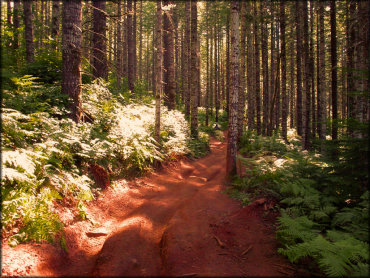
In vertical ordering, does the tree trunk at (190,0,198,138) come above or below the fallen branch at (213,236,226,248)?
above

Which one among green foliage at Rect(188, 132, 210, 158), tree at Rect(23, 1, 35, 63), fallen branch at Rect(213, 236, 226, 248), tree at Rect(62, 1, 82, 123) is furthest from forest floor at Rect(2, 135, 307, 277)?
tree at Rect(23, 1, 35, 63)

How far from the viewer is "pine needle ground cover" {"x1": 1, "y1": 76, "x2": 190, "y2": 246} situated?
161 inches

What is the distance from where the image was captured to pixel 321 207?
5.32 m

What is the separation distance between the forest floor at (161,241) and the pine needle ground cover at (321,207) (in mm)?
397

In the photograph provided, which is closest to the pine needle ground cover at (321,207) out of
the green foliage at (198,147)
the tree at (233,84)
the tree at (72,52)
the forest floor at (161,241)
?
the forest floor at (161,241)

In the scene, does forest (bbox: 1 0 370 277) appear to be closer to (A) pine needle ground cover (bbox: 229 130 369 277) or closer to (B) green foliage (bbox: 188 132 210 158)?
(A) pine needle ground cover (bbox: 229 130 369 277)

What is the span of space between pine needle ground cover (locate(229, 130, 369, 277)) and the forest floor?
0.40m

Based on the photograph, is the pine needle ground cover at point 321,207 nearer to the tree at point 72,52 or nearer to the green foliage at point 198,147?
the green foliage at point 198,147

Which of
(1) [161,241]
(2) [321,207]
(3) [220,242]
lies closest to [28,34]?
(1) [161,241]

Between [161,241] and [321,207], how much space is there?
12.2 feet

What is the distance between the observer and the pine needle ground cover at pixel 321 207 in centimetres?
365

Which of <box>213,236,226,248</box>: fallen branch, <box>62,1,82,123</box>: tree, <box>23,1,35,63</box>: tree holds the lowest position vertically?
<box>213,236,226,248</box>: fallen branch

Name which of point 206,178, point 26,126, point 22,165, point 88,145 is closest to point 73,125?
point 88,145

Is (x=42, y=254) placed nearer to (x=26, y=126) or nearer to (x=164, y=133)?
(x=26, y=126)
